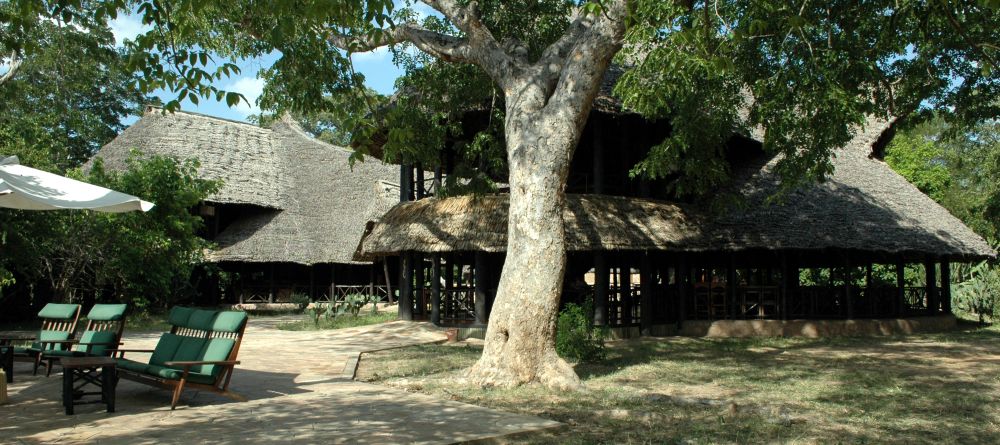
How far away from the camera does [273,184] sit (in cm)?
2741

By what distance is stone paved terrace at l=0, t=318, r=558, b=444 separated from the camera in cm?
575

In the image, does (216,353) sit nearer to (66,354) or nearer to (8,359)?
(66,354)

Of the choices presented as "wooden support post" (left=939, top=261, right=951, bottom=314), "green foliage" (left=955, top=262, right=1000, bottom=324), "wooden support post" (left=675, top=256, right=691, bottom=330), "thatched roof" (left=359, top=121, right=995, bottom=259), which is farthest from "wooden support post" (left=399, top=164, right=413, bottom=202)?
"green foliage" (left=955, top=262, right=1000, bottom=324)

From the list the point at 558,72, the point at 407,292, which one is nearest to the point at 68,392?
the point at 558,72

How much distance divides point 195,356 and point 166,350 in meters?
0.50

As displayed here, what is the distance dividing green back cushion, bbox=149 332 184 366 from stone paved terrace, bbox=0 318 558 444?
14.4 inches

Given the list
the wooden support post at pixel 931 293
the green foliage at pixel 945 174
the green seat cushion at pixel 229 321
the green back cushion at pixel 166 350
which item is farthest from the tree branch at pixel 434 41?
the green foliage at pixel 945 174

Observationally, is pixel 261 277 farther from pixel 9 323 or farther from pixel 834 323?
pixel 834 323

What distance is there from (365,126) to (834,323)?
12852 mm

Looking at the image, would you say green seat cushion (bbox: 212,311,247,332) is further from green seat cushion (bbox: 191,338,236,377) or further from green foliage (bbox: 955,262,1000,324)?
green foliage (bbox: 955,262,1000,324)

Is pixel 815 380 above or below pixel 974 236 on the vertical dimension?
below

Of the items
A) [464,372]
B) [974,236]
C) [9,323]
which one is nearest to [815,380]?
[464,372]

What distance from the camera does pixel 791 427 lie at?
6488 millimetres

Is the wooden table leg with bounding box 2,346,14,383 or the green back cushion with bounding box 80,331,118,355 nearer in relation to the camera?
the green back cushion with bounding box 80,331,118,355
